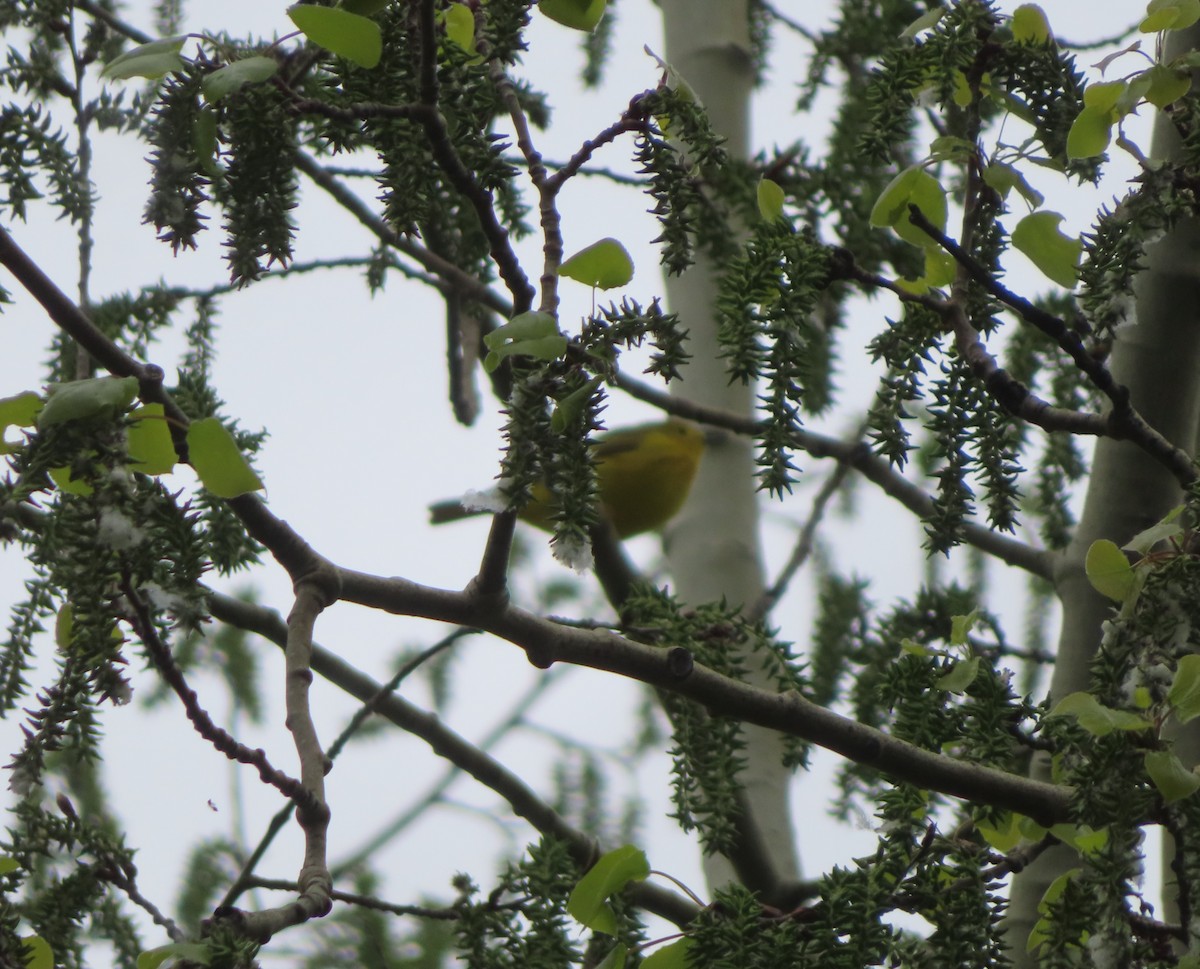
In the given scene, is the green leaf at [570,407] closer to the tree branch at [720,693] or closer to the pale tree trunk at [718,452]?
the tree branch at [720,693]

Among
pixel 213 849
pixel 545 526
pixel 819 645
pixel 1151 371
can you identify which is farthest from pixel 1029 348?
pixel 213 849

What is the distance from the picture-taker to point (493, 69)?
4.06 ft

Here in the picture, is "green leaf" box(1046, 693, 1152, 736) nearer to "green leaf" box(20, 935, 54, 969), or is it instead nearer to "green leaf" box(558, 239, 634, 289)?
"green leaf" box(558, 239, 634, 289)

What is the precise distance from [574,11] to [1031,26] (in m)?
0.58

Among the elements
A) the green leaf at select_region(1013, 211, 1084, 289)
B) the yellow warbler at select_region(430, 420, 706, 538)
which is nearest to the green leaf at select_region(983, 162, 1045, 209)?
the green leaf at select_region(1013, 211, 1084, 289)

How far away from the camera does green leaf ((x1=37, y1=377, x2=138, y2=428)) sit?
3.01 ft

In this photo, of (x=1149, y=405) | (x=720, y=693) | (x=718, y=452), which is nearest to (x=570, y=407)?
(x=720, y=693)

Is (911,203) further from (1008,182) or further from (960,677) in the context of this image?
(960,677)

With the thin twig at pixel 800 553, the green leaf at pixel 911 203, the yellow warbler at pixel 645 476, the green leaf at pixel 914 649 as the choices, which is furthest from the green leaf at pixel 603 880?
the yellow warbler at pixel 645 476

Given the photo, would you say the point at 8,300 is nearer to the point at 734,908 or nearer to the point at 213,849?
the point at 734,908

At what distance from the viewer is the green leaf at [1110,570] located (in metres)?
1.17

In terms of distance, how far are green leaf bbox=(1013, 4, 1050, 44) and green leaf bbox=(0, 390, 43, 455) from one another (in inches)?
41.8

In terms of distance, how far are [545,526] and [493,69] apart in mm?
3135

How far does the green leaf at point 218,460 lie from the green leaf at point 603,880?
0.48 metres
